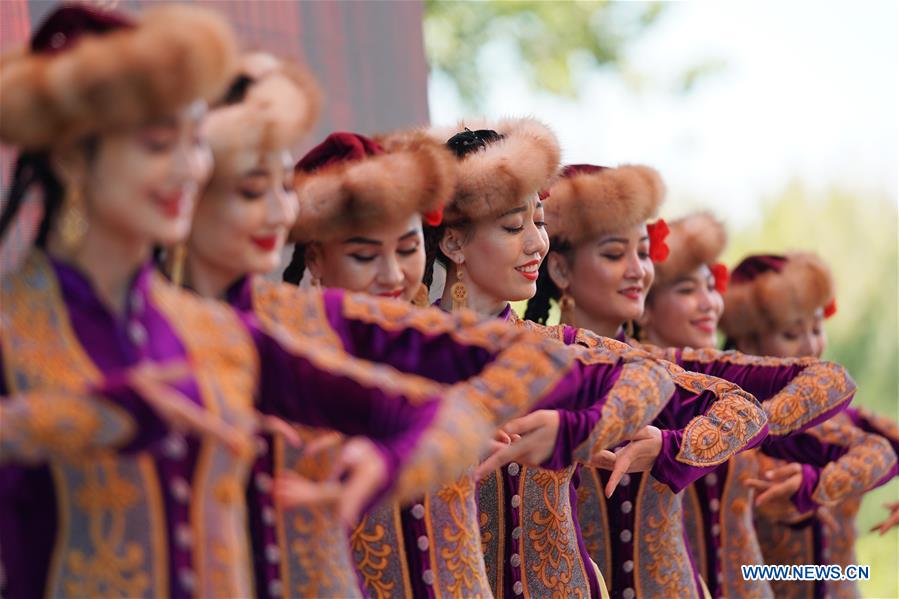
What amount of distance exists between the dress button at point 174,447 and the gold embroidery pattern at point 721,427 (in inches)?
82.6

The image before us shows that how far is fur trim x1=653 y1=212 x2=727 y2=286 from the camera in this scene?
6.02 meters

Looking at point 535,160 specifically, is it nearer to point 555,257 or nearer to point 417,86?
point 555,257

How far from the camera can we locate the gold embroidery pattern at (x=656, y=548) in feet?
16.5

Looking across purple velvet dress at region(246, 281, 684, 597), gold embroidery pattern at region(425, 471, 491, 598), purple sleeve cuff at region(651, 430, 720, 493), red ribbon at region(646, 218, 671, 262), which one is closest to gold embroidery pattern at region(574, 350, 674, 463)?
purple velvet dress at region(246, 281, 684, 597)

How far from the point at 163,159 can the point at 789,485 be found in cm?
363

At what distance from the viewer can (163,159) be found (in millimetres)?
2762

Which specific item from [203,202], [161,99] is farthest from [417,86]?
[161,99]

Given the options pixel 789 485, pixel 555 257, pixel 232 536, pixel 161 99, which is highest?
pixel 161 99

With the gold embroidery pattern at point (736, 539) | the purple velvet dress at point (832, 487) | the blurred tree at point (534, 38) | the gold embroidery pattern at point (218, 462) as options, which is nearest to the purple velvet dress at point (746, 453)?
the gold embroidery pattern at point (736, 539)

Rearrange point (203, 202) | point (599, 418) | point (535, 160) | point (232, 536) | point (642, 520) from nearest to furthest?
1. point (232, 536)
2. point (203, 202)
3. point (599, 418)
4. point (535, 160)
5. point (642, 520)

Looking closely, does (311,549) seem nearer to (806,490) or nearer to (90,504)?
(90,504)

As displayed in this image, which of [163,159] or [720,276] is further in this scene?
[720,276]

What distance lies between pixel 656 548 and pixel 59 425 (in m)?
2.79

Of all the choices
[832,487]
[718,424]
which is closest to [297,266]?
[718,424]
